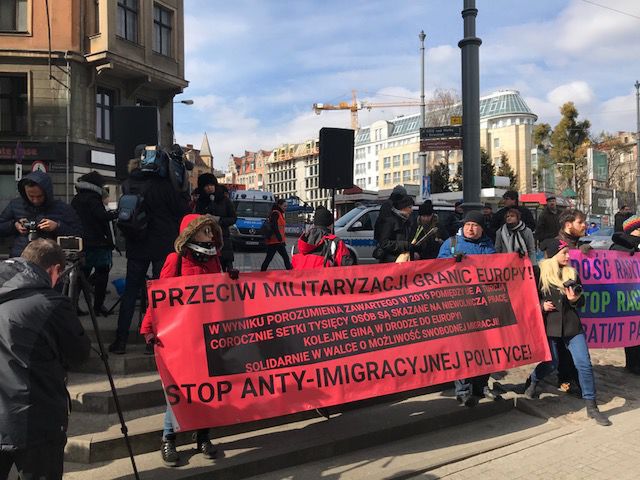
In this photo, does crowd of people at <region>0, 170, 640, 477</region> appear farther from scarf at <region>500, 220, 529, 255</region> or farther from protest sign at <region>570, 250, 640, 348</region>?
protest sign at <region>570, 250, 640, 348</region>

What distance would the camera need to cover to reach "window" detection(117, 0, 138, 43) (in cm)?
2402

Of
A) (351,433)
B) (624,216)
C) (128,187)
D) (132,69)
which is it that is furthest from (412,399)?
(132,69)

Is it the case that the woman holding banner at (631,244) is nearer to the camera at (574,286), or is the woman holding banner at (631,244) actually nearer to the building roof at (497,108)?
the camera at (574,286)

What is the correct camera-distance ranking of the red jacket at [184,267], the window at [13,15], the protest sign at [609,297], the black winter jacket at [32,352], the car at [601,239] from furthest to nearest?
the window at [13,15] < the car at [601,239] < the protest sign at [609,297] < the red jacket at [184,267] < the black winter jacket at [32,352]

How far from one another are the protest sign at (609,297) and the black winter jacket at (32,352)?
4930mm

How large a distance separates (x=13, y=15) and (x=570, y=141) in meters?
41.1

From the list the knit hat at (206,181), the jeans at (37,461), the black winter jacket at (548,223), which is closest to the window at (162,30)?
the knit hat at (206,181)

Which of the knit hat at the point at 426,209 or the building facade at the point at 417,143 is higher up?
the building facade at the point at 417,143

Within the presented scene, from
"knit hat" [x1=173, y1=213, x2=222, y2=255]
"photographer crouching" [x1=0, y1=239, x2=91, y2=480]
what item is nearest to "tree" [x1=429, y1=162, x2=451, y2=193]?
"knit hat" [x1=173, y1=213, x2=222, y2=255]

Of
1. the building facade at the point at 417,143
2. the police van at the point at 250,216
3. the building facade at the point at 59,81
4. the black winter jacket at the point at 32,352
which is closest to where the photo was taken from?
the black winter jacket at the point at 32,352

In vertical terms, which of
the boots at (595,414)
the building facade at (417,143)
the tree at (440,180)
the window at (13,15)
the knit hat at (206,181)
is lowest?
the boots at (595,414)

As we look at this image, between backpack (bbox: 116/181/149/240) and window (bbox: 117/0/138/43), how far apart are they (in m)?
21.7

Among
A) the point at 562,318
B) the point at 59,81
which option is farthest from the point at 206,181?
the point at 59,81

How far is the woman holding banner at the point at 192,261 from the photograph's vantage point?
383 cm
